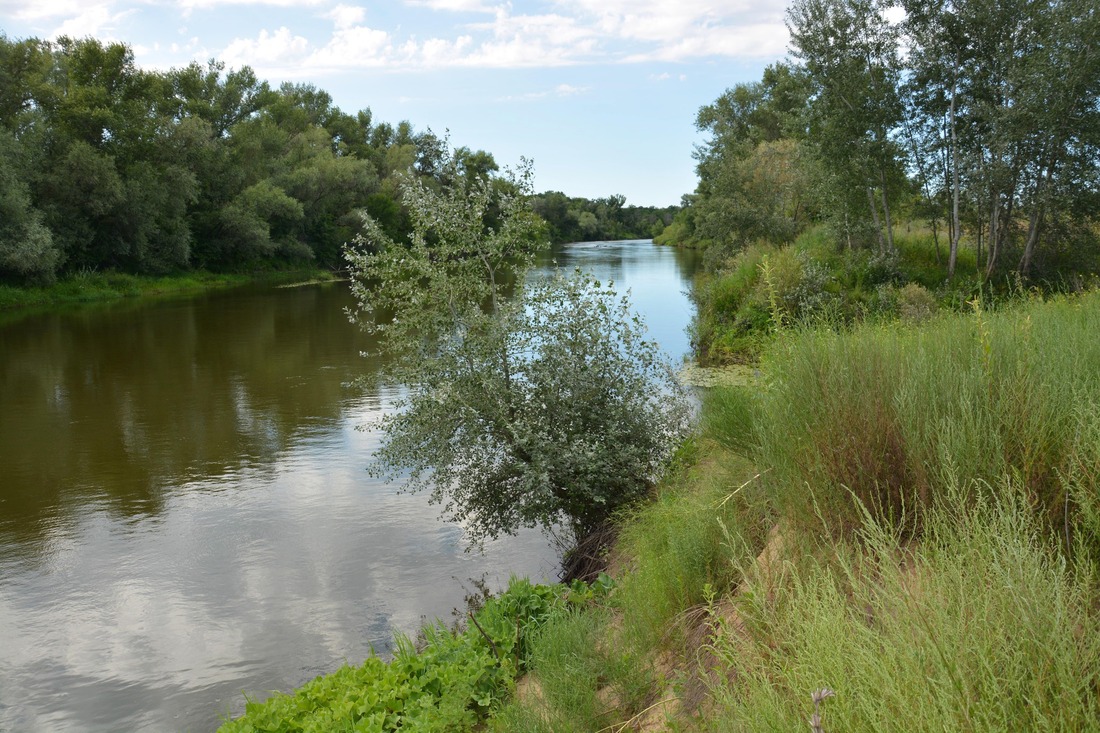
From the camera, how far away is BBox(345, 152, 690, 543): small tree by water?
9.05 metres

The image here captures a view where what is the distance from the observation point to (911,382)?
13.5 feet

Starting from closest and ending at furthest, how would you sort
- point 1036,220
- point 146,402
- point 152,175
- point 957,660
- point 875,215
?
point 957,660, point 146,402, point 1036,220, point 875,215, point 152,175

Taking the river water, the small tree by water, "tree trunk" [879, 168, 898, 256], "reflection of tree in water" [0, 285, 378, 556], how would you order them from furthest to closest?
1. "tree trunk" [879, 168, 898, 256]
2. "reflection of tree in water" [0, 285, 378, 556]
3. the small tree by water
4. the river water

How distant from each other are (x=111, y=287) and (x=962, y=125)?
37.5 meters

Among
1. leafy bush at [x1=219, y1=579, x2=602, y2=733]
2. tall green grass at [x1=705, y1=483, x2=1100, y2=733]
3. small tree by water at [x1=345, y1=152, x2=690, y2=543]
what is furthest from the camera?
small tree by water at [x1=345, y1=152, x2=690, y2=543]

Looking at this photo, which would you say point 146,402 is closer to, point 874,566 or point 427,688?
point 427,688

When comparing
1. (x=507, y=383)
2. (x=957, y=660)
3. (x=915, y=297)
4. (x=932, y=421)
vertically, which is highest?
(x=932, y=421)

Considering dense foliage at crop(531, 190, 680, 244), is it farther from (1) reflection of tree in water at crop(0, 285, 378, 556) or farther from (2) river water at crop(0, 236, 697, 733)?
(2) river water at crop(0, 236, 697, 733)

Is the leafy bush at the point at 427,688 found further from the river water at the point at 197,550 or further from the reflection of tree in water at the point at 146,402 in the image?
the reflection of tree in water at the point at 146,402

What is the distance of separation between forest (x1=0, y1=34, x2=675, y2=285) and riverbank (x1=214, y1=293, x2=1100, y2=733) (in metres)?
23.2

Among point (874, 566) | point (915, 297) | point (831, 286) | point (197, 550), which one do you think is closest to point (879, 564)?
point (874, 566)

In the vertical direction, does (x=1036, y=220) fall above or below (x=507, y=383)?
above

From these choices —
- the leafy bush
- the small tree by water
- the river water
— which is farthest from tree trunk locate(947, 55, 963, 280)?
the leafy bush

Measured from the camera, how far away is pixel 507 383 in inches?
368
